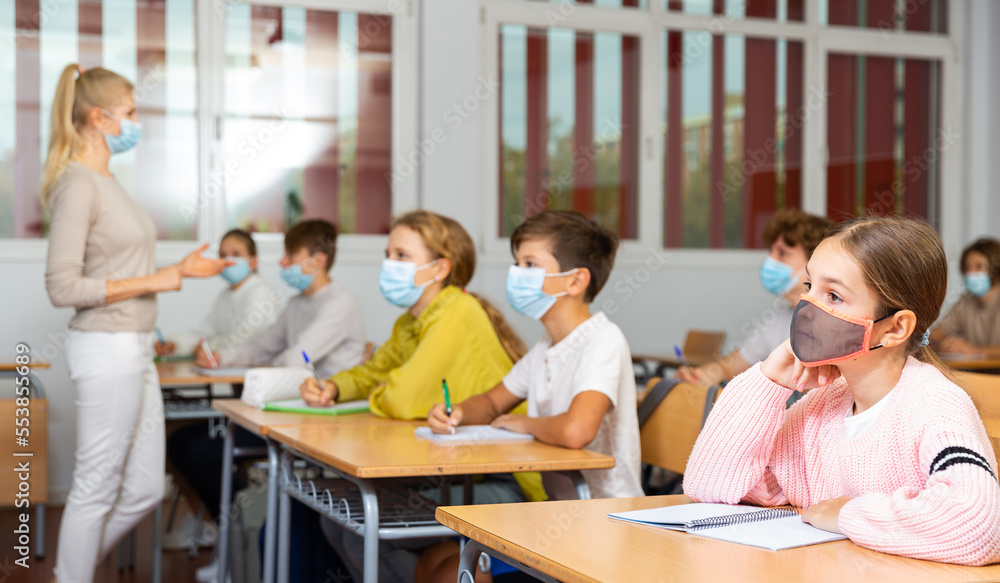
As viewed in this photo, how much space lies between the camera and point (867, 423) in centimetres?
123

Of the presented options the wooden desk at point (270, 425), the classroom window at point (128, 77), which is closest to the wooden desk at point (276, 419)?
the wooden desk at point (270, 425)

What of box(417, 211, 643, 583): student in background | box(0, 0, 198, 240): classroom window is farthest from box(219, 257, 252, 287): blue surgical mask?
box(417, 211, 643, 583): student in background

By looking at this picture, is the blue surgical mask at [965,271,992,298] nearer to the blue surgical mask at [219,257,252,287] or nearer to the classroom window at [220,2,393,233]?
the classroom window at [220,2,393,233]

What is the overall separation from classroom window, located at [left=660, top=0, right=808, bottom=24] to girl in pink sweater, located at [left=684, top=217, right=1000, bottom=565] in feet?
15.8

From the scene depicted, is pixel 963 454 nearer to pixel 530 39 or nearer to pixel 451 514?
pixel 451 514

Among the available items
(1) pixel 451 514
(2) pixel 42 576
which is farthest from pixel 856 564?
(2) pixel 42 576

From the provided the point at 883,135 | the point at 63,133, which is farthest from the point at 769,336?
the point at 883,135

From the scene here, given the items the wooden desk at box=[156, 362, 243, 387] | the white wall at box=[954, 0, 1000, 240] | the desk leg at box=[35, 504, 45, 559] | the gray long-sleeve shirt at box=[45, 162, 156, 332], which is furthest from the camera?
the white wall at box=[954, 0, 1000, 240]

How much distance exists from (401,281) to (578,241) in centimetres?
61

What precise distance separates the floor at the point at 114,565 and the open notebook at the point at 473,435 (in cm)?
166

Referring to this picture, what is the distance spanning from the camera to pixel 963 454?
1067 millimetres

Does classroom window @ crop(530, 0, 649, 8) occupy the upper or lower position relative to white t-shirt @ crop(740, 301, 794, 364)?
upper

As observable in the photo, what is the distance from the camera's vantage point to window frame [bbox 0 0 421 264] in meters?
4.92

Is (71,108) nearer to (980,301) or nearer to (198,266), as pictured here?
(198,266)
